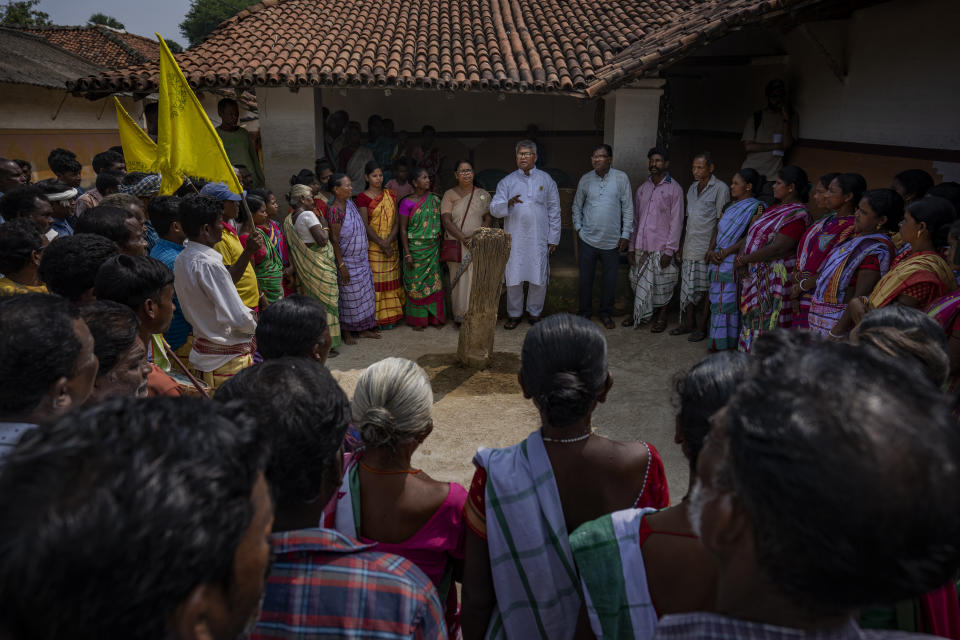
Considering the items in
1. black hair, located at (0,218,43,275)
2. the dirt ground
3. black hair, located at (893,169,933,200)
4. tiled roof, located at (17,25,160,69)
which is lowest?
the dirt ground

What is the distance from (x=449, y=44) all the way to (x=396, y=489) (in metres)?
8.20

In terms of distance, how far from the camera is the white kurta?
6.87 metres

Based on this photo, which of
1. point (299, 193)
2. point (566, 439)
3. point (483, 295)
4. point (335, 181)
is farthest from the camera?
point (335, 181)

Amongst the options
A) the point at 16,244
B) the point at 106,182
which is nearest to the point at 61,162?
the point at 106,182

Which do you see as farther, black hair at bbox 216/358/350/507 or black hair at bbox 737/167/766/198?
black hair at bbox 737/167/766/198

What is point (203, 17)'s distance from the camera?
126ft

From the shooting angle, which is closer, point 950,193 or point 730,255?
point 950,193

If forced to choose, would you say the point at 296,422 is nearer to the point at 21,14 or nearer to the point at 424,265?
the point at 424,265

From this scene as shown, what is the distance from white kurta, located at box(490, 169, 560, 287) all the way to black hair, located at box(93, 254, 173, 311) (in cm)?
468

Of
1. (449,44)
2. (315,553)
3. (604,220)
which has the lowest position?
(315,553)

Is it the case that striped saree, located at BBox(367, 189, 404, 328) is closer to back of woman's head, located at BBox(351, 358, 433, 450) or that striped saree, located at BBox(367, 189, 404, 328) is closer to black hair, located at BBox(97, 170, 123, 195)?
black hair, located at BBox(97, 170, 123, 195)

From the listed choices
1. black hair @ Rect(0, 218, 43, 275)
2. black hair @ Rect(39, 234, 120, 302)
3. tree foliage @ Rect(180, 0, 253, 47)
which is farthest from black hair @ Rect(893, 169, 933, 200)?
tree foliage @ Rect(180, 0, 253, 47)

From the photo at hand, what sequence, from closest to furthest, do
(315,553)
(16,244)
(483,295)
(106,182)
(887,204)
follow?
(315,553), (16,244), (887,204), (106,182), (483,295)

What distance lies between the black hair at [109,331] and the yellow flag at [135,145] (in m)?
3.30
